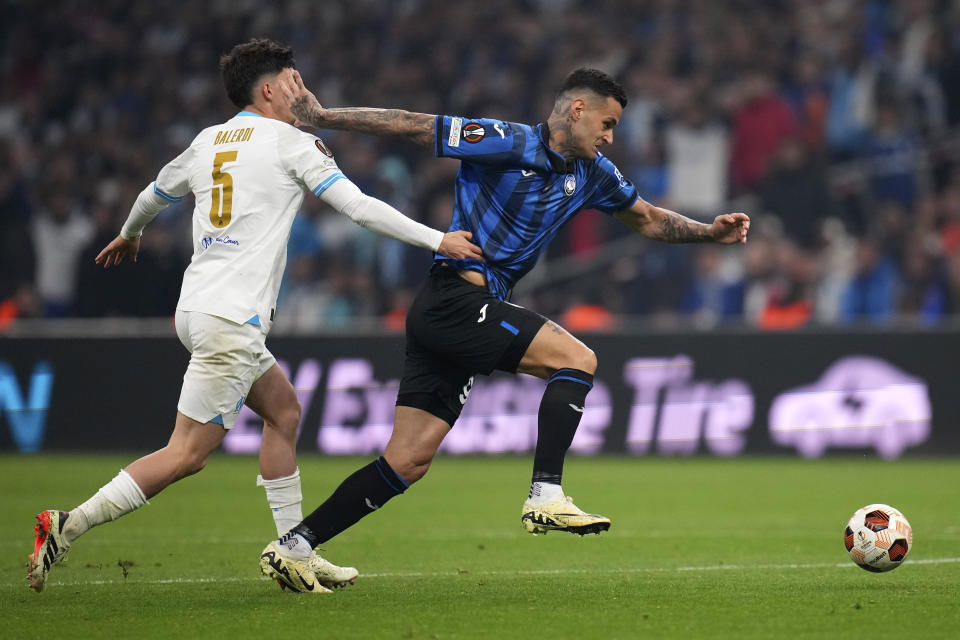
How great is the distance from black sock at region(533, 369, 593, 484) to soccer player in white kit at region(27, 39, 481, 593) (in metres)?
0.75

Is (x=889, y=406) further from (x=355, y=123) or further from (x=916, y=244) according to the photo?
(x=355, y=123)

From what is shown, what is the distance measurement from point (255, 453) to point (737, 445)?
5.07 m

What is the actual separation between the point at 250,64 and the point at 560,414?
2085 millimetres

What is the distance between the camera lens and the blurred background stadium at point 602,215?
14.1m

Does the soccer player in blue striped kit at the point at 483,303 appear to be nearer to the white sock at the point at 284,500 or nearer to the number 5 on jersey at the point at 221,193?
the white sock at the point at 284,500

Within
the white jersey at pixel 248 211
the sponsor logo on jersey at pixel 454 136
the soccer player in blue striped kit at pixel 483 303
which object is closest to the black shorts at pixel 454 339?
the soccer player in blue striped kit at pixel 483 303

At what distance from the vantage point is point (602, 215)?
1594 cm

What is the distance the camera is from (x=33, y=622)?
5316mm

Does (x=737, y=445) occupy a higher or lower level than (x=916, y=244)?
lower

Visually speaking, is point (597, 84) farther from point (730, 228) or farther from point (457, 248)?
point (457, 248)

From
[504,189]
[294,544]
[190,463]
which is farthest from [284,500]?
[504,189]

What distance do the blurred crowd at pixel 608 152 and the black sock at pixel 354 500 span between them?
8979mm

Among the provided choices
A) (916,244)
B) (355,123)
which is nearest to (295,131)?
(355,123)

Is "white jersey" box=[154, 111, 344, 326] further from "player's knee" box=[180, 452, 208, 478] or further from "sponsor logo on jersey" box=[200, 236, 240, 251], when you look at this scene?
"player's knee" box=[180, 452, 208, 478]
